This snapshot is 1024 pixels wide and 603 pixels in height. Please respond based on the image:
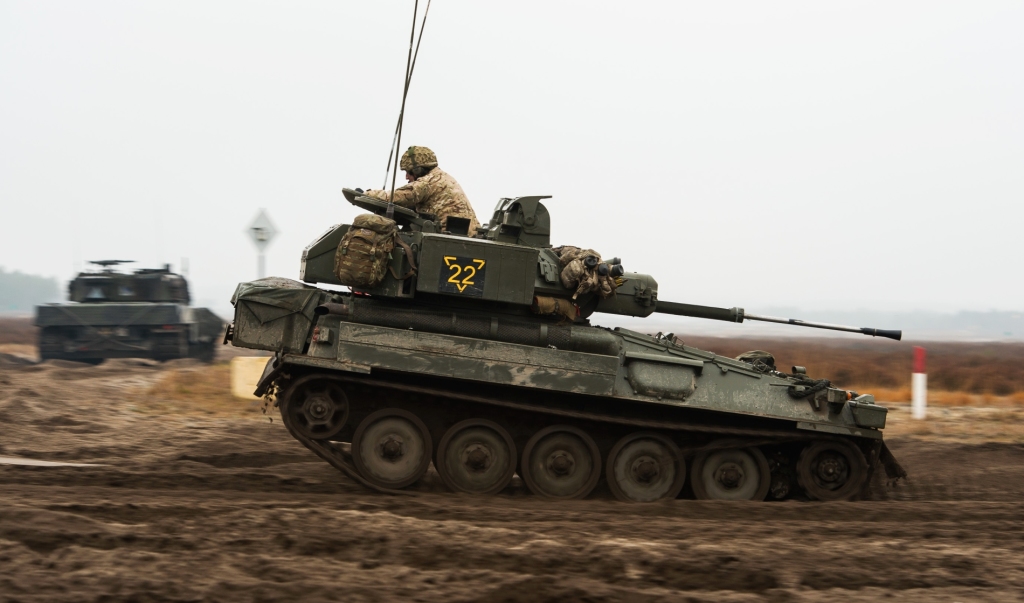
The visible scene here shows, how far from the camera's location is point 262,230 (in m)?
16.9

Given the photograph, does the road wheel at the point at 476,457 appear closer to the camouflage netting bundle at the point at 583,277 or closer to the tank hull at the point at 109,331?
the camouflage netting bundle at the point at 583,277

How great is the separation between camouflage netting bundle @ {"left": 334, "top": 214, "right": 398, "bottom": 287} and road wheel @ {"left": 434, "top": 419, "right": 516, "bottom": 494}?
1827 mm

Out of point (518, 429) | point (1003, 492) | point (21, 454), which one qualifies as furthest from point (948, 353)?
point (21, 454)

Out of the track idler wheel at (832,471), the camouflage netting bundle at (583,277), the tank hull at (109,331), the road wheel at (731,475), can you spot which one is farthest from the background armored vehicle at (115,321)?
the track idler wheel at (832,471)

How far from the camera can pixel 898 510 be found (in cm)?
973

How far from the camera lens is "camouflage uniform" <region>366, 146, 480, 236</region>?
35.6 ft

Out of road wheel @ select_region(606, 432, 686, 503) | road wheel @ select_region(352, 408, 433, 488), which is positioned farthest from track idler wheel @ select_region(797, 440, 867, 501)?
road wheel @ select_region(352, 408, 433, 488)

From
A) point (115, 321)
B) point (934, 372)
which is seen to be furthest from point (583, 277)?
point (934, 372)

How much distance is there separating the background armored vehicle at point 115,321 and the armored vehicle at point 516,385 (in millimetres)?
15158

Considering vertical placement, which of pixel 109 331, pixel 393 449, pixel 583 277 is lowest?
pixel 393 449

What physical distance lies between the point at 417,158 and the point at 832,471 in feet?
19.0

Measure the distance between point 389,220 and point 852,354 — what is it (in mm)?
34250

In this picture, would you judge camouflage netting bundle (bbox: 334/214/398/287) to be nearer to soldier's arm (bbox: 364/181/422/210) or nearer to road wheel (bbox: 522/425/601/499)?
soldier's arm (bbox: 364/181/422/210)

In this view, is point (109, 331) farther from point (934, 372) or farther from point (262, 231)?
point (934, 372)
